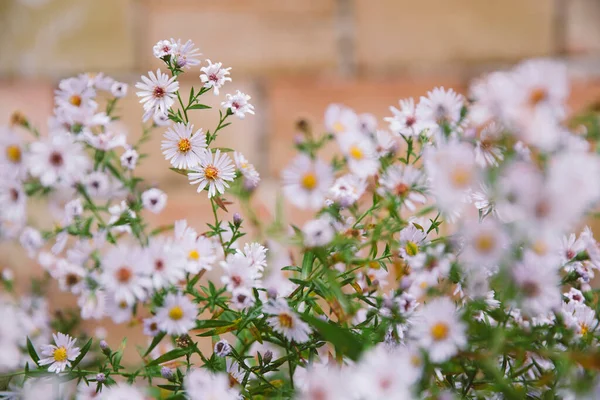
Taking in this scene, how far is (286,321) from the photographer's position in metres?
0.33

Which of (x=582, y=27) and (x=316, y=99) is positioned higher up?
(x=582, y=27)

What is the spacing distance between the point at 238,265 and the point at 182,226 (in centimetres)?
4

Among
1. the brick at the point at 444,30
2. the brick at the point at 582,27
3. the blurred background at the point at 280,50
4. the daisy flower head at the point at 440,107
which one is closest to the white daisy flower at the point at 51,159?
the daisy flower head at the point at 440,107

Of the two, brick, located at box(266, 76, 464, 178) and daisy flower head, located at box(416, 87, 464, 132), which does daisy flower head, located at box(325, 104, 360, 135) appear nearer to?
daisy flower head, located at box(416, 87, 464, 132)

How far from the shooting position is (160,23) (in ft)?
3.27

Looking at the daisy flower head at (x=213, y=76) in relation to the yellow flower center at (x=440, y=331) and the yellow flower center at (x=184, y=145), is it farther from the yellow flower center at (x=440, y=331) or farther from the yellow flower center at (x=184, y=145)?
the yellow flower center at (x=440, y=331)

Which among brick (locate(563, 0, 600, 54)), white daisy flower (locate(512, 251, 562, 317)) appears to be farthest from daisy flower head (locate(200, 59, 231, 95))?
brick (locate(563, 0, 600, 54))

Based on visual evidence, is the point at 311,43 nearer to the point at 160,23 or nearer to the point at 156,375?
the point at 160,23

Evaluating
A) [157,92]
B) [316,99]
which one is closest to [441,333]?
[157,92]

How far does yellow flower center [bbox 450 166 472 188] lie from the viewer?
25cm

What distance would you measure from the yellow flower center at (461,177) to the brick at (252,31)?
0.80 m

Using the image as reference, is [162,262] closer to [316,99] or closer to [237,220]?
[237,220]

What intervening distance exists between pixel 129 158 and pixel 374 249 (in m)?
0.19

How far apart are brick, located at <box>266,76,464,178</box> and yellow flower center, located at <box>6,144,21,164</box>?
593mm
